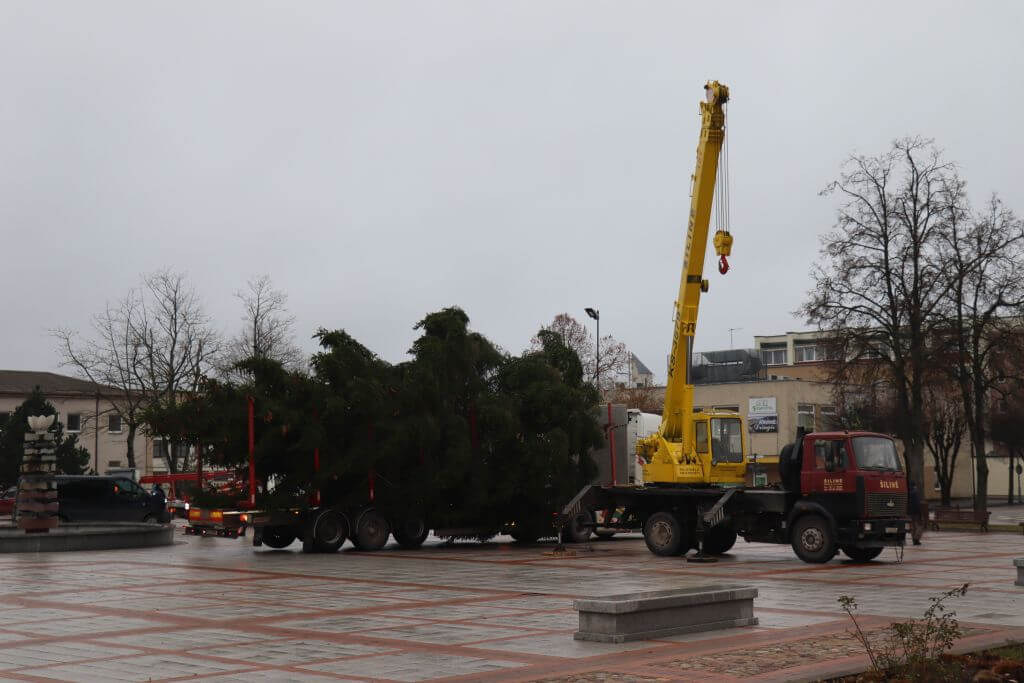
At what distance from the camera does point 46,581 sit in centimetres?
2084

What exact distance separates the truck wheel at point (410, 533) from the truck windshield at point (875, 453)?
35.9 feet

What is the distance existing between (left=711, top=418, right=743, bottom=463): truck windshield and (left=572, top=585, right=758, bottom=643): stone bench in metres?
14.3

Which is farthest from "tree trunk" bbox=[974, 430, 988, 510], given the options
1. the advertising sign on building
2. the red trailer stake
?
the advertising sign on building

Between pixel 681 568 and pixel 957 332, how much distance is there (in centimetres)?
2072

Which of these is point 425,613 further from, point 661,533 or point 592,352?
point 592,352

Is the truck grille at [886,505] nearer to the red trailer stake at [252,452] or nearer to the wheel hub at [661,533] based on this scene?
the wheel hub at [661,533]

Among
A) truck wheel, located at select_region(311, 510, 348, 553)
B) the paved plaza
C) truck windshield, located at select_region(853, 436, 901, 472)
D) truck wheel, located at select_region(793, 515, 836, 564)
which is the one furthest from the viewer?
truck wheel, located at select_region(311, 510, 348, 553)

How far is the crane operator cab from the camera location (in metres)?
28.0

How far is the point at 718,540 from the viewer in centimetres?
2747

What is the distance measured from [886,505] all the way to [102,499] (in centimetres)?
2583

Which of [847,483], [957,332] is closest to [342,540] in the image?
[847,483]

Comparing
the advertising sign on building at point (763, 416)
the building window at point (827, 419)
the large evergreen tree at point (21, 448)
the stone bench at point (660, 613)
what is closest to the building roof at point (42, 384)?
the large evergreen tree at point (21, 448)

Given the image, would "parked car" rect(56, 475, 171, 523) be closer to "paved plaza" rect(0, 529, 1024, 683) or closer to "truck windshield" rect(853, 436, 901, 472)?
"paved plaza" rect(0, 529, 1024, 683)

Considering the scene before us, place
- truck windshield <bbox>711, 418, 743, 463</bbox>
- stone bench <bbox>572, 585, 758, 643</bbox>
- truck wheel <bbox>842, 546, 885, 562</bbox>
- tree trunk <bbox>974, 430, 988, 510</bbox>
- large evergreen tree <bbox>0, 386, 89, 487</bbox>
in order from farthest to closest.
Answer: large evergreen tree <bbox>0, 386, 89, 487</bbox> < tree trunk <bbox>974, 430, 988, 510</bbox> < truck windshield <bbox>711, 418, 743, 463</bbox> < truck wheel <bbox>842, 546, 885, 562</bbox> < stone bench <bbox>572, 585, 758, 643</bbox>
